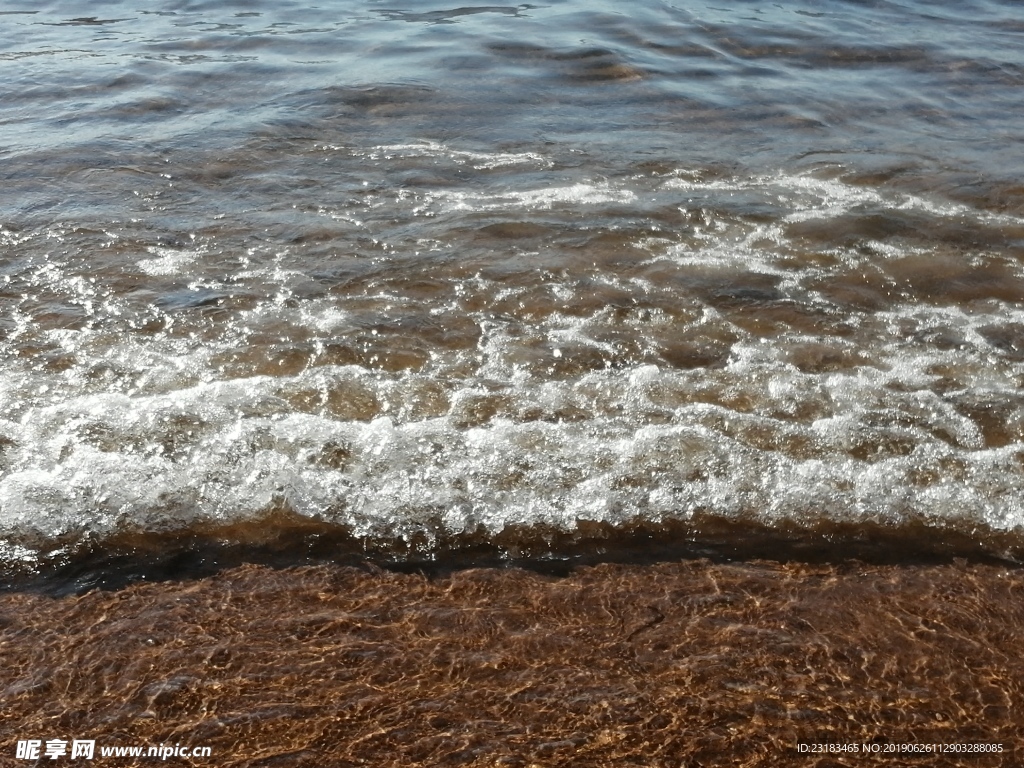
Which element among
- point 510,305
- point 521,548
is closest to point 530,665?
point 521,548

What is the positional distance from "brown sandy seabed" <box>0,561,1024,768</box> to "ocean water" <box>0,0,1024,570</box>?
0.72 ft

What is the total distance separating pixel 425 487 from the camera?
12.2ft

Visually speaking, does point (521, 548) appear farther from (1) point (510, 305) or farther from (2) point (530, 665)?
(1) point (510, 305)

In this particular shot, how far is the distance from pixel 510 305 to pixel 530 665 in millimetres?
2531

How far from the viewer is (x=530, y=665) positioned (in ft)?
9.79

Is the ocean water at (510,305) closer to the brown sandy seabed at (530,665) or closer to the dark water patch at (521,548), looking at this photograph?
the dark water patch at (521,548)

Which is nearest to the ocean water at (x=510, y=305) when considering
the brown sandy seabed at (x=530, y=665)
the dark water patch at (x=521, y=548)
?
the dark water patch at (x=521, y=548)

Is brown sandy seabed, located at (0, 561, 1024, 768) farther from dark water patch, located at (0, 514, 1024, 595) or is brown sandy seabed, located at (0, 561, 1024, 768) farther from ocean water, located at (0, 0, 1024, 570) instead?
ocean water, located at (0, 0, 1024, 570)

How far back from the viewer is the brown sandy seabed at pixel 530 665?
273 centimetres

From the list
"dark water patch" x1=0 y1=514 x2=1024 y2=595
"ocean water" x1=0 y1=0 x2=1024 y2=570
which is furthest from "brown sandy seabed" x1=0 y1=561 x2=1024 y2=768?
"ocean water" x1=0 y1=0 x2=1024 y2=570

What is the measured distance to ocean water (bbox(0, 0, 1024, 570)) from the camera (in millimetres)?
3633

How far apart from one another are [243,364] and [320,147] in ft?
10.9

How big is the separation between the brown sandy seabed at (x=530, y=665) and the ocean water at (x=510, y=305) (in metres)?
0.22

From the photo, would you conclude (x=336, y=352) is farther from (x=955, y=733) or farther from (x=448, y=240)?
(x=955, y=733)
